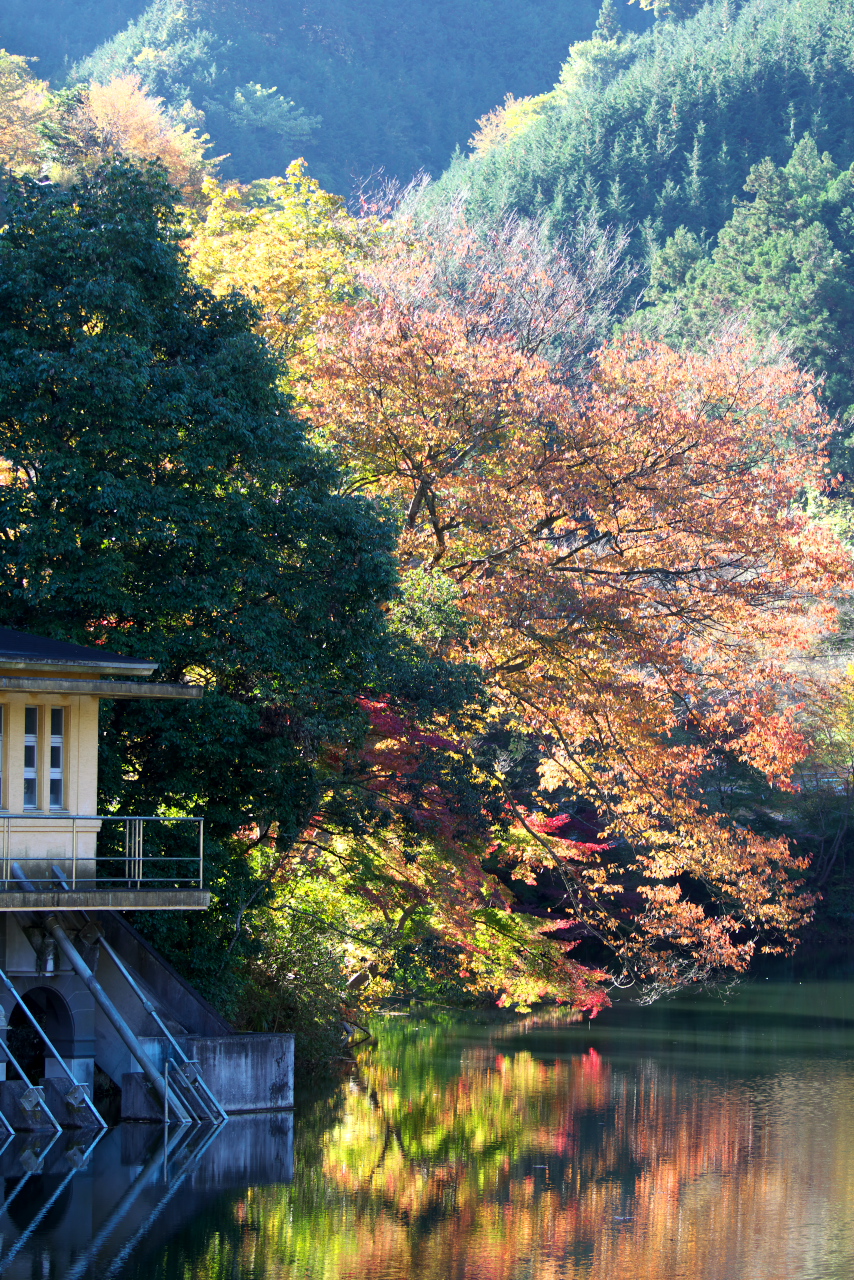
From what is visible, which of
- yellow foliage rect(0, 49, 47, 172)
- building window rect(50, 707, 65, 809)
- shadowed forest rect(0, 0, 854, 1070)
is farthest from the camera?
yellow foliage rect(0, 49, 47, 172)

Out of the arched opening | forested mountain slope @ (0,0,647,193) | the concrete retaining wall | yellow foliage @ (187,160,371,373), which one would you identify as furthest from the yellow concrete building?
forested mountain slope @ (0,0,647,193)

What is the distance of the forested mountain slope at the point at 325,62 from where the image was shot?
80.8 meters

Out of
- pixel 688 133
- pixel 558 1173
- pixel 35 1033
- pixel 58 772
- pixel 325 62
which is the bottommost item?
pixel 558 1173

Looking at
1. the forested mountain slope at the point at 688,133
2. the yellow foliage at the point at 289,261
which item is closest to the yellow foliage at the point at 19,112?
the forested mountain slope at the point at 688,133

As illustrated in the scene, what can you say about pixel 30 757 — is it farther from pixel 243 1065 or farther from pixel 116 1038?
pixel 243 1065

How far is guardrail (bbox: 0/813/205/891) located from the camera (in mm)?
17266

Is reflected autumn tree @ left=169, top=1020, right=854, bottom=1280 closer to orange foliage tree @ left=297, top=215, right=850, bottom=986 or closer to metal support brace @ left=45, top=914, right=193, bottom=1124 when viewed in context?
metal support brace @ left=45, top=914, right=193, bottom=1124

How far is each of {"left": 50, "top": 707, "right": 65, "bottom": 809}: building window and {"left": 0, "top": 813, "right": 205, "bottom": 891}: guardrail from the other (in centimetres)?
32

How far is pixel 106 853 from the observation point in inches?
784

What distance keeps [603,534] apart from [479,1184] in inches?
517

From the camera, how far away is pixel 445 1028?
3100cm

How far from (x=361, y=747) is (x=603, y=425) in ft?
22.1

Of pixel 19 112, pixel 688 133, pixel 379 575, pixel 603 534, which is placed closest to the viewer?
pixel 379 575

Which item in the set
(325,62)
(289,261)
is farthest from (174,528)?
(325,62)
